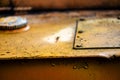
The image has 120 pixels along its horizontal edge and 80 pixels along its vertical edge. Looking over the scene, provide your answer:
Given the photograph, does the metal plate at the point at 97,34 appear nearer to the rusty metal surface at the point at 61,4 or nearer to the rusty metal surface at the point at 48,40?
the rusty metal surface at the point at 48,40

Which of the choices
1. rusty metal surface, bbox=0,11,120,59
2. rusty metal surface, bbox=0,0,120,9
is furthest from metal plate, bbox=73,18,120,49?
rusty metal surface, bbox=0,0,120,9

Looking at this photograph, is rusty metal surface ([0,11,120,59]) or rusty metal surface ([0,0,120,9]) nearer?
rusty metal surface ([0,11,120,59])

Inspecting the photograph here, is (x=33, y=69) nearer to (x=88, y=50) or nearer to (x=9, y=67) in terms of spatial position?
(x=9, y=67)

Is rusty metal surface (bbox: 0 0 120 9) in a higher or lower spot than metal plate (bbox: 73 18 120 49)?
higher

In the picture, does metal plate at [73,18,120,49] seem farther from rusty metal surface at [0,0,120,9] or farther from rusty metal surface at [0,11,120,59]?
rusty metal surface at [0,0,120,9]

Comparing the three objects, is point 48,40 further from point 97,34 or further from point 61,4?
point 61,4
